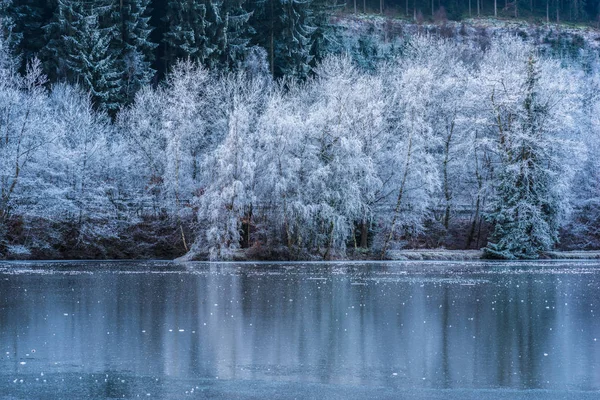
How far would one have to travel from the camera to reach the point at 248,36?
72.3 m

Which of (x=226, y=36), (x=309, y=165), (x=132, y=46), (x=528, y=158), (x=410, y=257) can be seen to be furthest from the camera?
(x=226, y=36)

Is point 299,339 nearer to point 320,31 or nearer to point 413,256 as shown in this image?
point 413,256

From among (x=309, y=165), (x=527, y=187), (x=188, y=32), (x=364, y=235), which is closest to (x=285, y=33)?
(x=188, y=32)

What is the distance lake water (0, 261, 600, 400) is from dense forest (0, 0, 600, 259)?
14.6m

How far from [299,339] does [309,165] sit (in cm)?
2933

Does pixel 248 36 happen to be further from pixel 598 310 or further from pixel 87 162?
pixel 598 310

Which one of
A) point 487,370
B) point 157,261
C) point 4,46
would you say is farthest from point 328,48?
point 487,370

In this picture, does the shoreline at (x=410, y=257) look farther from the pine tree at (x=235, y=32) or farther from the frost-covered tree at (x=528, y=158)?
the pine tree at (x=235, y=32)

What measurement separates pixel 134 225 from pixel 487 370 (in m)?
38.1

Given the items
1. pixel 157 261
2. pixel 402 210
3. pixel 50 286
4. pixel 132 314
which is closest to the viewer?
pixel 132 314

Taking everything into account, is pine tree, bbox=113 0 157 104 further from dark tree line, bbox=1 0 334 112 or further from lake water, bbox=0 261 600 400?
lake water, bbox=0 261 600 400

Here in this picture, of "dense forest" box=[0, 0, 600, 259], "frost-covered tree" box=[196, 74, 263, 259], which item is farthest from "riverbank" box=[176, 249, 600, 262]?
"frost-covered tree" box=[196, 74, 263, 259]

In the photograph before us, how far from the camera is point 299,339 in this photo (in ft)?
56.8

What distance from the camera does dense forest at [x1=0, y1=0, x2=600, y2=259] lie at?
4591 cm
